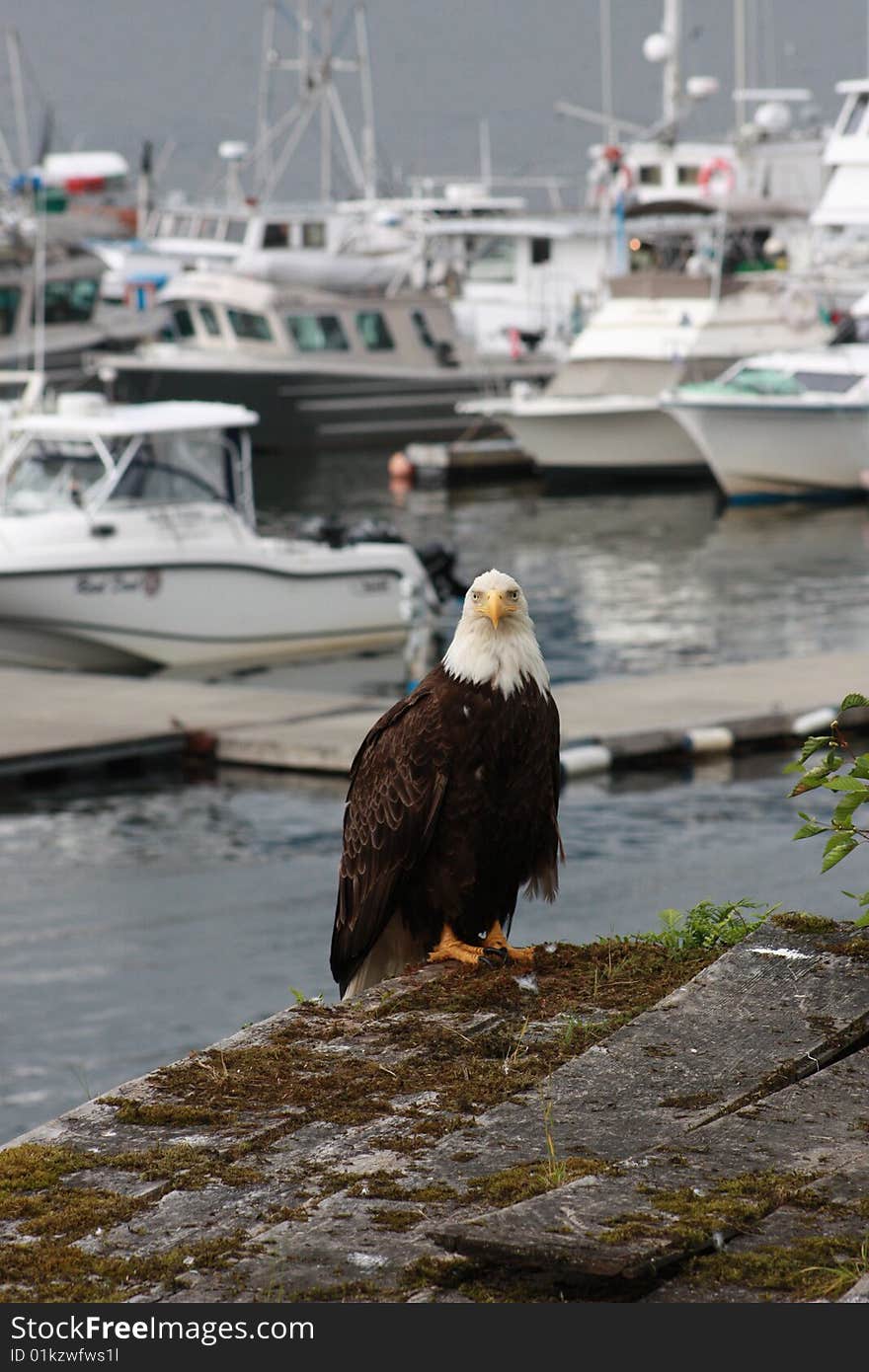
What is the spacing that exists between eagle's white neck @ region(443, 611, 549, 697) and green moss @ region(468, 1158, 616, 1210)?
1925 mm

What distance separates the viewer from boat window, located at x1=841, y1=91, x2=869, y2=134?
43.4 m

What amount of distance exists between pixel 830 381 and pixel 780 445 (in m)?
1.55

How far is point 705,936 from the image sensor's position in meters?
5.76

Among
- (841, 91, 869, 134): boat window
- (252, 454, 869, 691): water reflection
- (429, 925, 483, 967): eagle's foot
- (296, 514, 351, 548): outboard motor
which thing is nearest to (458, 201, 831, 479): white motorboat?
(252, 454, 869, 691): water reflection

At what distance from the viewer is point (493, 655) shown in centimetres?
573

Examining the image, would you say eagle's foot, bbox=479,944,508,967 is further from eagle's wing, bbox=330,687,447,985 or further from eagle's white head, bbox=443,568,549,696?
eagle's white head, bbox=443,568,549,696

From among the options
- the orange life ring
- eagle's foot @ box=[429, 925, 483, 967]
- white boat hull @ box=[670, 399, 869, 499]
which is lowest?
white boat hull @ box=[670, 399, 869, 499]

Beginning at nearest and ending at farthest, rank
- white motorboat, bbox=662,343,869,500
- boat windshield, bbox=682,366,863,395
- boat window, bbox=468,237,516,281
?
white motorboat, bbox=662,343,869,500
boat windshield, bbox=682,366,863,395
boat window, bbox=468,237,516,281

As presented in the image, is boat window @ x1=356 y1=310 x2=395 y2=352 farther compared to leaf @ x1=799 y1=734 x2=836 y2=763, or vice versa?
boat window @ x1=356 y1=310 x2=395 y2=352

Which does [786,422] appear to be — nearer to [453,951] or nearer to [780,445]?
[780,445]

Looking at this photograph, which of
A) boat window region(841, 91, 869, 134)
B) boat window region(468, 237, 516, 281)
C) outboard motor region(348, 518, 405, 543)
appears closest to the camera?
outboard motor region(348, 518, 405, 543)

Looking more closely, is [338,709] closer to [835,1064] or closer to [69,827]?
[69,827]

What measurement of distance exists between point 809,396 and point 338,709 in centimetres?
2338

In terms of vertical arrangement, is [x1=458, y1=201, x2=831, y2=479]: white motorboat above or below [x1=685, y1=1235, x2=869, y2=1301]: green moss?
below
